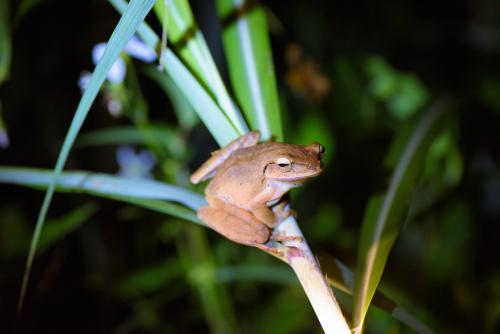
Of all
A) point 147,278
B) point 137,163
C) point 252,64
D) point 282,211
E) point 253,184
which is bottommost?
point 282,211

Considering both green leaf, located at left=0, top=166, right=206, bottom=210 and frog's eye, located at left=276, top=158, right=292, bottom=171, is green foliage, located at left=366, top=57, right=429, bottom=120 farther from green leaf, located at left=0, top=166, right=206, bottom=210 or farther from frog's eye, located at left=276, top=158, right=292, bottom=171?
green leaf, located at left=0, top=166, right=206, bottom=210

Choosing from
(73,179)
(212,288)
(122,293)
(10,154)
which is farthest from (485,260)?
(10,154)

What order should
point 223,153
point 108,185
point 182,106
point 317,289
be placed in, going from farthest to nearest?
point 182,106, point 223,153, point 108,185, point 317,289

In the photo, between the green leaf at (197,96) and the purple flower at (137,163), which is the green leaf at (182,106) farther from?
the green leaf at (197,96)

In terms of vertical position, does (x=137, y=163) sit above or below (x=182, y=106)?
above

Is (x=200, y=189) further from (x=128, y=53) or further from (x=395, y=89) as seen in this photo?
(x=395, y=89)

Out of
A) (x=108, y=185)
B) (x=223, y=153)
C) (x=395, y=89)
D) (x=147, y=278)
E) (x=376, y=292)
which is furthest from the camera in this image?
(x=395, y=89)

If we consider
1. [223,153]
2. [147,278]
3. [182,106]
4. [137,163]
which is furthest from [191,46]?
[147,278]
